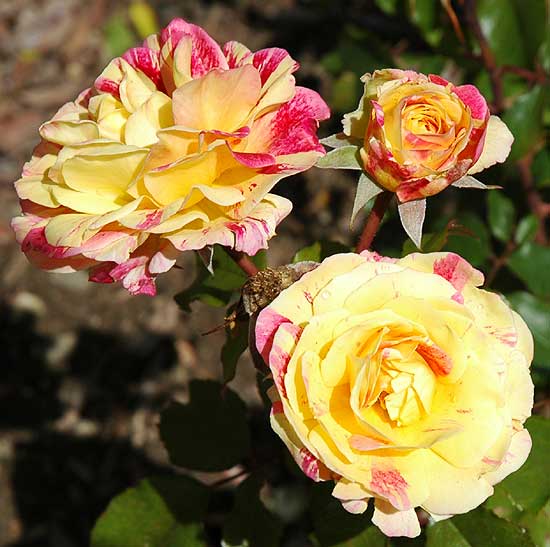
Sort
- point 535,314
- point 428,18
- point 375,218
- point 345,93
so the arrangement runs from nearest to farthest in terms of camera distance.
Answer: point 375,218
point 535,314
point 428,18
point 345,93

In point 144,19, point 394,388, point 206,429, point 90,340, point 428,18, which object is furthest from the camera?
point 144,19

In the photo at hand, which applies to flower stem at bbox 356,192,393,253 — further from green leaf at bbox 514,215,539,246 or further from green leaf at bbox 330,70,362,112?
green leaf at bbox 330,70,362,112

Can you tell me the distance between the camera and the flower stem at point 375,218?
1.11 m

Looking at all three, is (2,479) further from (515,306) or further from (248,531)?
(515,306)

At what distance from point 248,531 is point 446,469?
598 mm

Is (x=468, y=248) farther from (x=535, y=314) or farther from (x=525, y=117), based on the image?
(x=525, y=117)

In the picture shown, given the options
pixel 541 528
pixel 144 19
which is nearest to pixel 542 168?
pixel 541 528

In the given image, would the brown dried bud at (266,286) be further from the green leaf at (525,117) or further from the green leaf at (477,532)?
the green leaf at (525,117)

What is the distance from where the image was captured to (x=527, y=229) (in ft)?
5.65

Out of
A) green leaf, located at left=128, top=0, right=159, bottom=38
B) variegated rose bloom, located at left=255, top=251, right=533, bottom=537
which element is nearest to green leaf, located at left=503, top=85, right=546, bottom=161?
variegated rose bloom, located at left=255, top=251, right=533, bottom=537

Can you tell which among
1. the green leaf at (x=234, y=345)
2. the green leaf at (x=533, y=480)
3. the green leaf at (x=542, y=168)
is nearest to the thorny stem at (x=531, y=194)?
the green leaf at (x=542, y=168)

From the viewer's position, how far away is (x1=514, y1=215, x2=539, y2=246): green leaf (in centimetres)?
171

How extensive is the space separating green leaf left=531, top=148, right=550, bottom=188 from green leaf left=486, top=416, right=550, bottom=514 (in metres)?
0.69

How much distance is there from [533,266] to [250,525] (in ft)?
2.51
